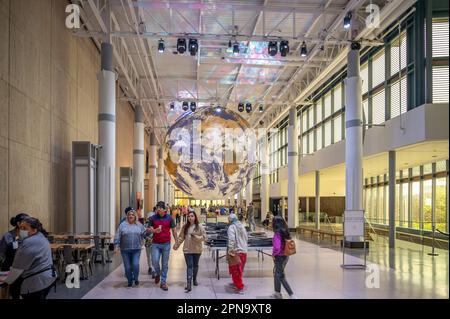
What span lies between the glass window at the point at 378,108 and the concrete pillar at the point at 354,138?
2043 millimetres

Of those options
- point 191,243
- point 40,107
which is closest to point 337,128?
point 40,107

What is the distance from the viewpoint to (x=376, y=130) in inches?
803

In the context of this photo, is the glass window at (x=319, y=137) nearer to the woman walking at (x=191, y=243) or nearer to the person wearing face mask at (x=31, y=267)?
the woman walking at (x=191, y=243)

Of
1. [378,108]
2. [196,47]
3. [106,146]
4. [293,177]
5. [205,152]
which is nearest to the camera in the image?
[196,47]

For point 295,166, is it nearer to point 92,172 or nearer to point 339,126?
point 339,126

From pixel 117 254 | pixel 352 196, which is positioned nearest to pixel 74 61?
pixel 117 254

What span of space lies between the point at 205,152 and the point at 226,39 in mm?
4901

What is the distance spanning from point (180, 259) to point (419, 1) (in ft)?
44.1

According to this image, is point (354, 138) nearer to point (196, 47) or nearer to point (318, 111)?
point (196, 47)

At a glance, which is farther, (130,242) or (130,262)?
(130,262)

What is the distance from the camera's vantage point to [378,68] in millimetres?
21984

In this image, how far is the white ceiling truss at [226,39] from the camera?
18.3 m

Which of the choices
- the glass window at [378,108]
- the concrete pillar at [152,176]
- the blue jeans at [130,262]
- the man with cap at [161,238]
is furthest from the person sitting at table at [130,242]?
the concrete pillar at [152,176]
